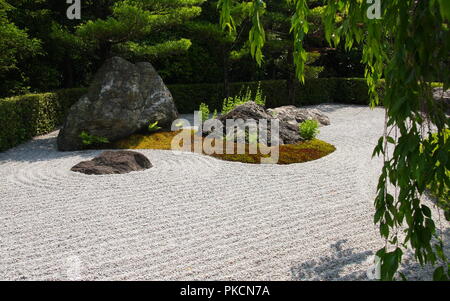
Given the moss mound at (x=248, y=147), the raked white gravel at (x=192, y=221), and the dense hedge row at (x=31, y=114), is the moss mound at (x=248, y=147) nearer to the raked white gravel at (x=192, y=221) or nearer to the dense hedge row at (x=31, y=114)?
the raked white gravel at (x=192, y=221)

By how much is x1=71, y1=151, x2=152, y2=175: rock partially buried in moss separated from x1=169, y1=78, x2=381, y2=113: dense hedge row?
19.7ft

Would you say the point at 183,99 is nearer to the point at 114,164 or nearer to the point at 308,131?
the point at 308,131

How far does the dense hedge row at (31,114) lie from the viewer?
845 cm

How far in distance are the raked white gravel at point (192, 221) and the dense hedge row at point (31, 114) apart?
124 cm

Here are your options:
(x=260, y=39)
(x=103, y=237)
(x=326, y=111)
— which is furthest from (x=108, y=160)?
(x=326, y=111)

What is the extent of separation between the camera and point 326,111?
14.4m

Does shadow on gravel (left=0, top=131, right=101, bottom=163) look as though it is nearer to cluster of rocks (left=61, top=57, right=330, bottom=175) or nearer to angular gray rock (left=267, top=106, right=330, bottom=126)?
cluster of rocks (left=61, top=57, right=330, bottom=175)

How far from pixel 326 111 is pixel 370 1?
495 inches

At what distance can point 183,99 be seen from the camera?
42.7 ft

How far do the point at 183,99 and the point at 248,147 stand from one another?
5.50m

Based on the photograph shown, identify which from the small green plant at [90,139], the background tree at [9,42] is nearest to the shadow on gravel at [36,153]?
the small green plant at [90,139]

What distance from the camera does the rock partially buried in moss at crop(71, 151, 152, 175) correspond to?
21.4 ft

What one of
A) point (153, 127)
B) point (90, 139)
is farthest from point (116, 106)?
point (153, 127)

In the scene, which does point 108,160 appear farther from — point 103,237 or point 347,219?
point 347,219
